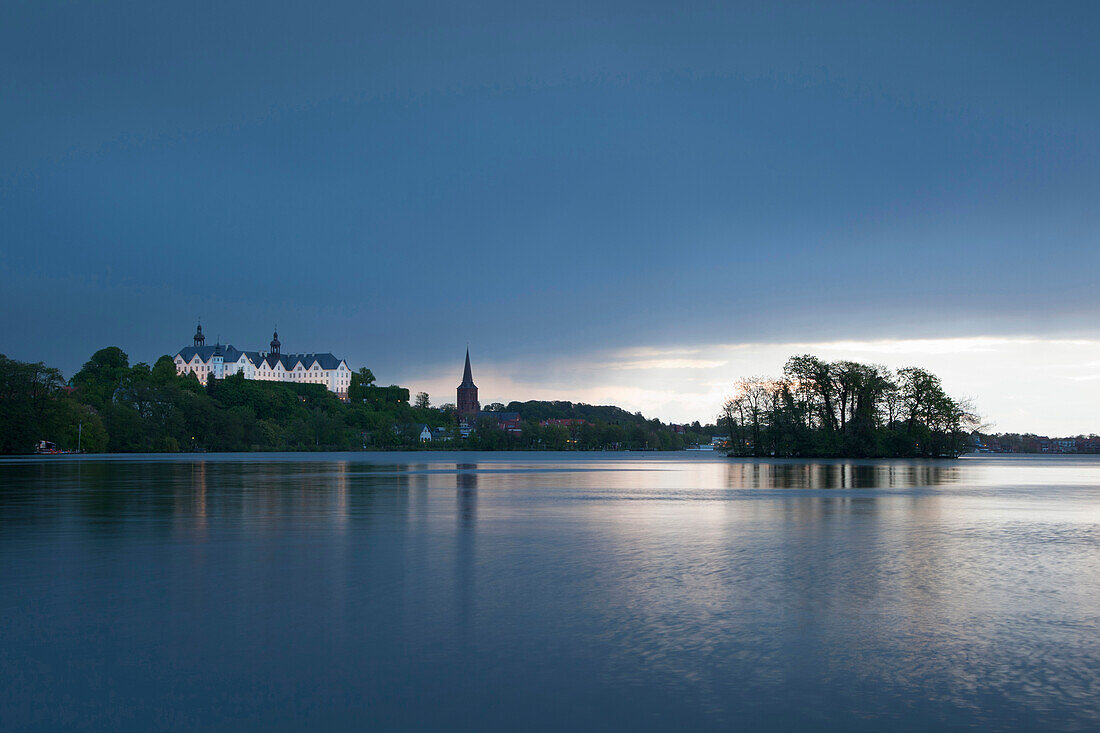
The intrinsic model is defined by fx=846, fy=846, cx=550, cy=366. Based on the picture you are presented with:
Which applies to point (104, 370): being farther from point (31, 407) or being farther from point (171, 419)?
point (31, 407)

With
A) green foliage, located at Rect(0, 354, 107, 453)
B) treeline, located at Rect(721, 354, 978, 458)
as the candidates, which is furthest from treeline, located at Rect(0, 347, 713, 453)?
treeline, located at Rect(721, 354, 978, 458)

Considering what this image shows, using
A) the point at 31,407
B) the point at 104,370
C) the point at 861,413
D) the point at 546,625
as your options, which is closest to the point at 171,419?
the point at 31,407

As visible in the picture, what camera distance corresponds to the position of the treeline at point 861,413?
323ft

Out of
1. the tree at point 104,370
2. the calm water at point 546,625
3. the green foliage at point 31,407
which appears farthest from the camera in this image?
the tree at point 104,370

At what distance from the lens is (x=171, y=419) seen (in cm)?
12438

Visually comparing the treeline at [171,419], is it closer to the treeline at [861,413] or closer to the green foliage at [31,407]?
the green foliage at [31,407]

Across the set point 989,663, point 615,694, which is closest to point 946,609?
point 989,663

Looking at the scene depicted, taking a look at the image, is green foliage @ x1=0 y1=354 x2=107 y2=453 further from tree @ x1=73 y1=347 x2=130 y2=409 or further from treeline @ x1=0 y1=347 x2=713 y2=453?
tree @ x1=73 y1=347 x2=130 y2=409

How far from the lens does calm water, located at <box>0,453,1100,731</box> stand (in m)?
6.94

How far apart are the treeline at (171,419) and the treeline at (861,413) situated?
8359 cm

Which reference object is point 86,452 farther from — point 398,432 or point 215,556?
point 215,556

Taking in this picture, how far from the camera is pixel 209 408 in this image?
131125mm

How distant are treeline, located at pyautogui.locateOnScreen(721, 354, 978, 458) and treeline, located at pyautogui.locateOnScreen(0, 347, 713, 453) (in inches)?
3291

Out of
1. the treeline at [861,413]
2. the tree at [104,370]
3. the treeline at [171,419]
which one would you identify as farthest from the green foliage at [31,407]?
the treeline at [861,413]
